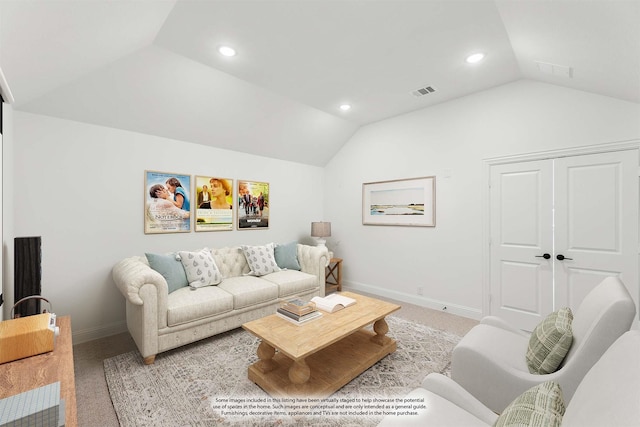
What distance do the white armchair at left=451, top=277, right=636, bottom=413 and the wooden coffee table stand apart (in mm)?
800

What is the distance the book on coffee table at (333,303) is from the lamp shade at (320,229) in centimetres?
202

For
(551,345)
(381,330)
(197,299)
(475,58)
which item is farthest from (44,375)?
(475,58)

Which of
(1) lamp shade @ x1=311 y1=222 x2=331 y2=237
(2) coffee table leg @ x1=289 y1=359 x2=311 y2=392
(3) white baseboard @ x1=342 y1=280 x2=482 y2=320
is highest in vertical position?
(1) lamp shade @ x1=311 y1=222 x2=331 y2=237

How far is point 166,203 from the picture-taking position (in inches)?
134

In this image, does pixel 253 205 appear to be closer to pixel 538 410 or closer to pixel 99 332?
pixel 99 332

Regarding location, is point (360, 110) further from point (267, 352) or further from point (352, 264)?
point (267, 352)

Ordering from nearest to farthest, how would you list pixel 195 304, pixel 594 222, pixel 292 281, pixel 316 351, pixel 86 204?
pixel 316 351, pixel 195 304, pixel 594 222, pixel 86 204, pixel 292 281

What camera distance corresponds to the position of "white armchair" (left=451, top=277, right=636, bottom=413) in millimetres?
1229

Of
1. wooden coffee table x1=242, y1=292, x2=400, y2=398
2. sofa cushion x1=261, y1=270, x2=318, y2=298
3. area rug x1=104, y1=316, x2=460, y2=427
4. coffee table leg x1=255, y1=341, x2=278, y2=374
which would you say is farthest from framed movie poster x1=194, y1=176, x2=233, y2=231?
coffee table leg x1=255, y1=341, x2=278, y2=374

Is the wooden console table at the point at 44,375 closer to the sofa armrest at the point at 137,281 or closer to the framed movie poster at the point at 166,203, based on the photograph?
the sofa armrest at the point at 137,281

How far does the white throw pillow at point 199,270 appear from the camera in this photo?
3.08 metres

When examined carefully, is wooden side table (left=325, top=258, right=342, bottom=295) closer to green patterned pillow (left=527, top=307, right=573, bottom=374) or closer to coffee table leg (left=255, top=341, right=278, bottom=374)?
coffee table leg (left=255, top=341, right=278, bottom=374)

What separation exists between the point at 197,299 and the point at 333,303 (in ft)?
4.50

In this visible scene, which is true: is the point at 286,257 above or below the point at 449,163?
below
